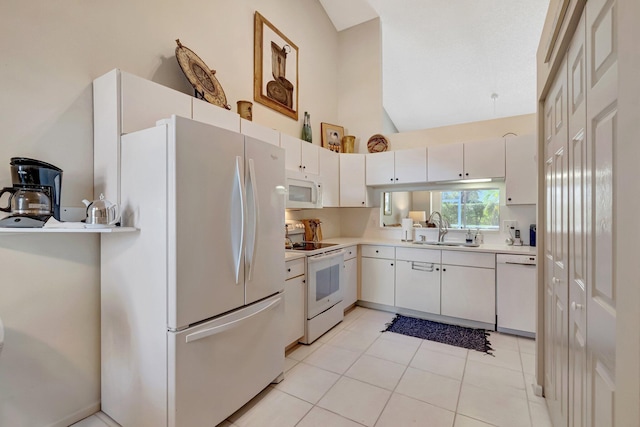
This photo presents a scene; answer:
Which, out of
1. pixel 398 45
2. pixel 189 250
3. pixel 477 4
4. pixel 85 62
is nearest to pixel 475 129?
pixel 477 4

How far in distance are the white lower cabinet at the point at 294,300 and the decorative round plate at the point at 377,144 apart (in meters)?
2.23

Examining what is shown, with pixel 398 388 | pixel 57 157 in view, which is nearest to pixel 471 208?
pixel 398 388

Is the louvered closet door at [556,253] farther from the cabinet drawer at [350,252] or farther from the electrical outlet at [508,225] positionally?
the cabinet drawer at [350,252]

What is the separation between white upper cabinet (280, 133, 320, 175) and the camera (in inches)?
118

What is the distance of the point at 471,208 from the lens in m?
3.57

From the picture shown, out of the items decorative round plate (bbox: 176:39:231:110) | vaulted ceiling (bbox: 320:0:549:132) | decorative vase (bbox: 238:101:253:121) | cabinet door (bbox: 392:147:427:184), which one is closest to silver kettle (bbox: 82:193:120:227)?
decorative round plate (bbox: 176:39:231:110)

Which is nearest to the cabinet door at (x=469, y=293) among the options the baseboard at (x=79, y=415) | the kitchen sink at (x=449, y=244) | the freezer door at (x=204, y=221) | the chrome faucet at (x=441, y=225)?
the kitchen sink at (x=449, y=244)

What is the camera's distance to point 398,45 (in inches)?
176

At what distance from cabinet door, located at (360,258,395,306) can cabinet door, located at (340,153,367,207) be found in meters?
0.83

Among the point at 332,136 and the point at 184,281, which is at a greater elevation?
the point at 332,136

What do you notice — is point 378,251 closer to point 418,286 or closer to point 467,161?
point 418,286

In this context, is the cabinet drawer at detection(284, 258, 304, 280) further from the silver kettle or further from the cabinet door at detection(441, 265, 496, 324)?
the cabinet door at detection(441, 265, 496, 324)

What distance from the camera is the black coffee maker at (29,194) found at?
1407 mm

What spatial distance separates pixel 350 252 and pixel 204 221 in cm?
227
